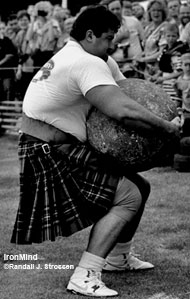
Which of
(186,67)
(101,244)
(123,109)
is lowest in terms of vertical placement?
(186,67)

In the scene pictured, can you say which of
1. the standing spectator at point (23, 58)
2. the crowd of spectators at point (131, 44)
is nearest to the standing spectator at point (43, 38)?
the crowd of spectators at point (131, 44)

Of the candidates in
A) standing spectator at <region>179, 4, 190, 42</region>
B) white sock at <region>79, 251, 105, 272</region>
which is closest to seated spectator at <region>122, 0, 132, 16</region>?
standing spectator at <region>179, 4, 190, 42</region>

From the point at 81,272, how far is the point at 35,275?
50 cm

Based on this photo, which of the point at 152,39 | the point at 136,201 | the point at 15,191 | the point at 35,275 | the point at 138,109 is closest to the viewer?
the point at 138,109

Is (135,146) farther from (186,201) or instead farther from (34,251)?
(186,201)

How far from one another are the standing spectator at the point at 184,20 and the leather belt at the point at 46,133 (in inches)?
191

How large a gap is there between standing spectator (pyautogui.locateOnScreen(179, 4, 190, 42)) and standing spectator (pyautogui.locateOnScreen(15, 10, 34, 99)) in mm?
3323

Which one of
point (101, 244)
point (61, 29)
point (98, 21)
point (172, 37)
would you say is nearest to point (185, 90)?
point (172, 37)

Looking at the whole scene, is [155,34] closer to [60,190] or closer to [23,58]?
[23,58]

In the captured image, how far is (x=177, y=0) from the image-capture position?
9180 mm

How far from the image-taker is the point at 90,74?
11.7ft

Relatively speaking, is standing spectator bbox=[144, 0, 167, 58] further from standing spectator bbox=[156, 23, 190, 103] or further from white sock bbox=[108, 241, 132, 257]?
white sock bbox=[108, 241, 132, 257]

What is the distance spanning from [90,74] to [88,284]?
114 cm

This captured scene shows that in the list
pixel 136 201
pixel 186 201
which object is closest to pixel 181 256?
pixel 136 201
